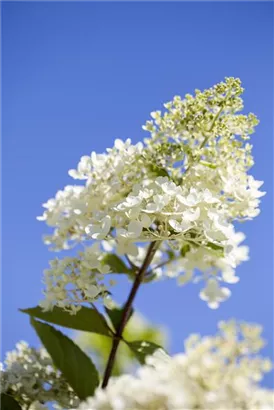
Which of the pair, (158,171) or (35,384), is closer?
(158,171)

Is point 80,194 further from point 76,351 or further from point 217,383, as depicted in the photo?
point 217,383

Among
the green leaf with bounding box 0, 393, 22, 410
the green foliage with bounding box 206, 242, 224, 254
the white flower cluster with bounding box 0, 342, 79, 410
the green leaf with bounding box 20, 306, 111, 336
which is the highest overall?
the green foliage with bounding box 206, 242, 224, 254

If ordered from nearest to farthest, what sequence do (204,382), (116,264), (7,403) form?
(204,382)
(7,403)
(116,264)

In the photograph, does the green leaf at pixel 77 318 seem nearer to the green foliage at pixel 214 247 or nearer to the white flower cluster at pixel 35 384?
the white flower cluster at pixel 35 384

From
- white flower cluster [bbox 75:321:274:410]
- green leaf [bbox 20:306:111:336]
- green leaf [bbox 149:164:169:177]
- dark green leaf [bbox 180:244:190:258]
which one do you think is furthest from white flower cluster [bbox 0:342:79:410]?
white flower cluster [bbox 75:321:274:410]

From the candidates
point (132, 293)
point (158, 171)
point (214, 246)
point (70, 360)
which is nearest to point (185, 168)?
point (158, 171)

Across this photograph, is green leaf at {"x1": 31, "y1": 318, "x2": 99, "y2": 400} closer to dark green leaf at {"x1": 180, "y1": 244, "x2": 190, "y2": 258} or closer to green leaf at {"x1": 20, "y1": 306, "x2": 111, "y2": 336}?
green leaf at {"x1": 20, "y1": 306, "x2": 111, "y2": 336}

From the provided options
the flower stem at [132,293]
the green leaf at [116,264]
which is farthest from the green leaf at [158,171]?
the green leaf at [116,264]

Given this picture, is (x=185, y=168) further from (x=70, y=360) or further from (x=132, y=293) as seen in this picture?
(x=70, y=360)
